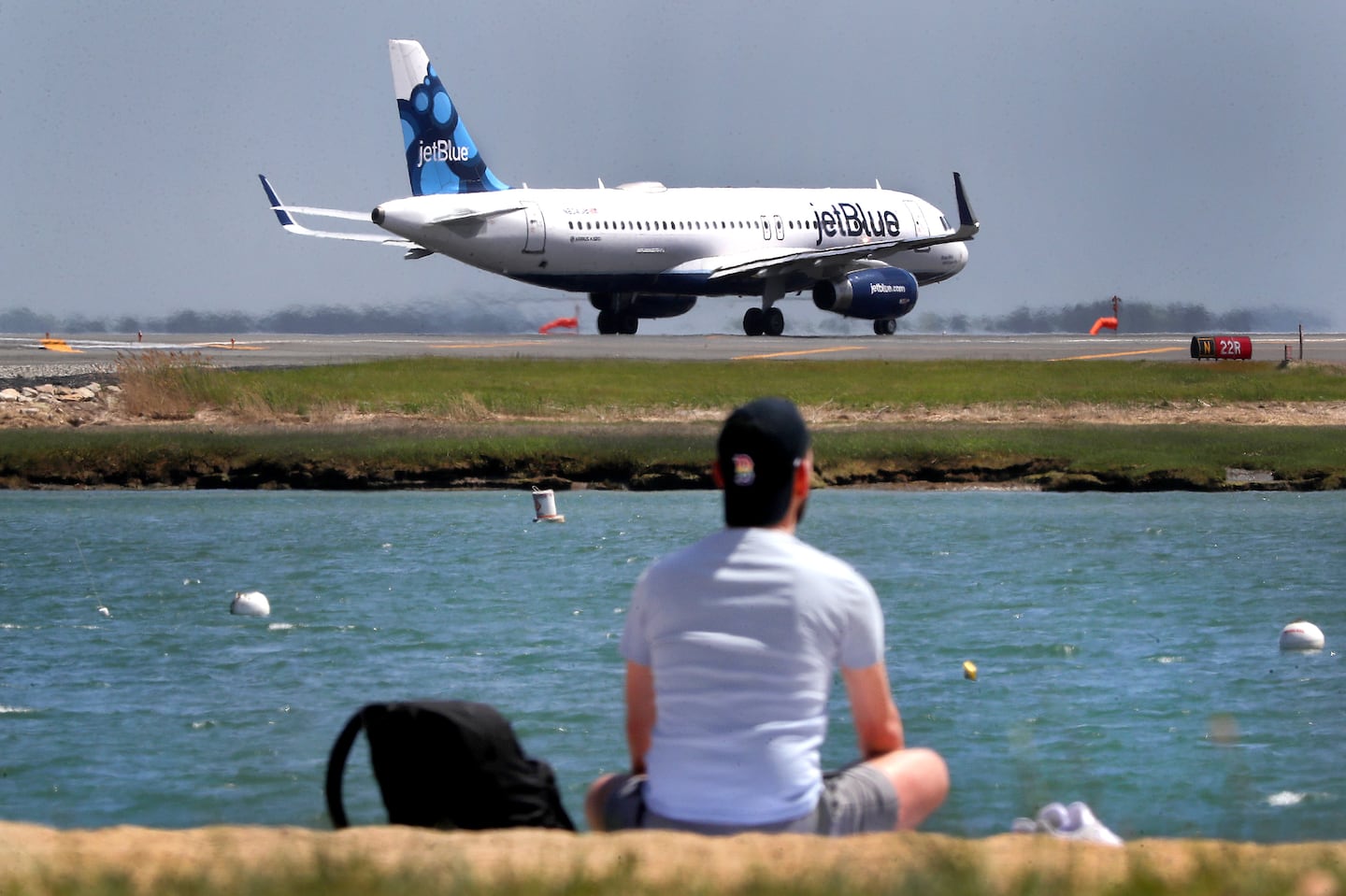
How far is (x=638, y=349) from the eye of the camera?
1727 inches

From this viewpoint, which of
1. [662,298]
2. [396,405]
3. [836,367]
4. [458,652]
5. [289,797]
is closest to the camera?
[289,797]

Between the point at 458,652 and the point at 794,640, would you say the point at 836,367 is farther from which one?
the point at 794,640

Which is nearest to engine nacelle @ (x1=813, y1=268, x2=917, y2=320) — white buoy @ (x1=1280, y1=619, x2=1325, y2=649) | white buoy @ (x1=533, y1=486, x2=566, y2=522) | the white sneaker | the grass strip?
the grass strip

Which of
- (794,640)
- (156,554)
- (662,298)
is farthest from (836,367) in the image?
(794,640)

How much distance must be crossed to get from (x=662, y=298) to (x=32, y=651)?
3939cm

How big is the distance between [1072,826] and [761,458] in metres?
1.62

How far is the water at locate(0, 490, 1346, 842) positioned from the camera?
11.0 metres

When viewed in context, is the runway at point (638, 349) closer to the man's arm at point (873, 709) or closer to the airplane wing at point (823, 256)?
the airplane wing at point (823, 256)

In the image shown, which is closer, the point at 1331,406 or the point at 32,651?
the point at 32,651

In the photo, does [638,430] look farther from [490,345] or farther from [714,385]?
[490,345]

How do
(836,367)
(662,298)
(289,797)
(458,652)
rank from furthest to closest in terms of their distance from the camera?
(662,298)
(836,367)
(458,652)
(289,797)

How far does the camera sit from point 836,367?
129 feet

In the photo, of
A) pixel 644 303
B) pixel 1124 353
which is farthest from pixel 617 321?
pixel 1124 353

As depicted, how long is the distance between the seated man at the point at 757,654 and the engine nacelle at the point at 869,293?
149 feet
